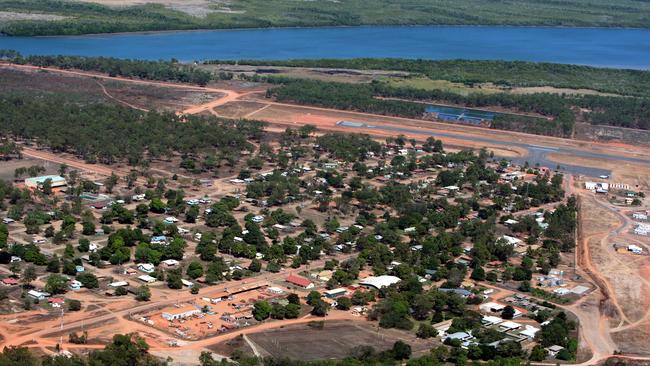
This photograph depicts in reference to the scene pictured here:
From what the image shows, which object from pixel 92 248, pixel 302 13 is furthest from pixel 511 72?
pixel 92 248

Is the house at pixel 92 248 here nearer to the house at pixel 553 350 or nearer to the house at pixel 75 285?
the house at pixel 75 285

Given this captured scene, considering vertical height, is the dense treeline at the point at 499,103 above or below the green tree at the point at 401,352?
above

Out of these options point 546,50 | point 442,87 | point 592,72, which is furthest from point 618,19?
point 442,87

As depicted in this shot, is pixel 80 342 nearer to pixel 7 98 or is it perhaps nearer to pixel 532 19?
pixel 7 98

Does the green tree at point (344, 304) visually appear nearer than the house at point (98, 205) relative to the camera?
Yes

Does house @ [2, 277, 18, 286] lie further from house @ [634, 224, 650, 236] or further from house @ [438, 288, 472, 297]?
house @ [634, 224, 650, 236]

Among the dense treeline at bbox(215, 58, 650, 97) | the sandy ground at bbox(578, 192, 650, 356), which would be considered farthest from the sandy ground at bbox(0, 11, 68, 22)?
the sandy ground at bbox(578, 192, 650, 356)

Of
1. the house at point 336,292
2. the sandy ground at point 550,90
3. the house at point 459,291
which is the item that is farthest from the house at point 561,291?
the sandy ground at point 550,90
